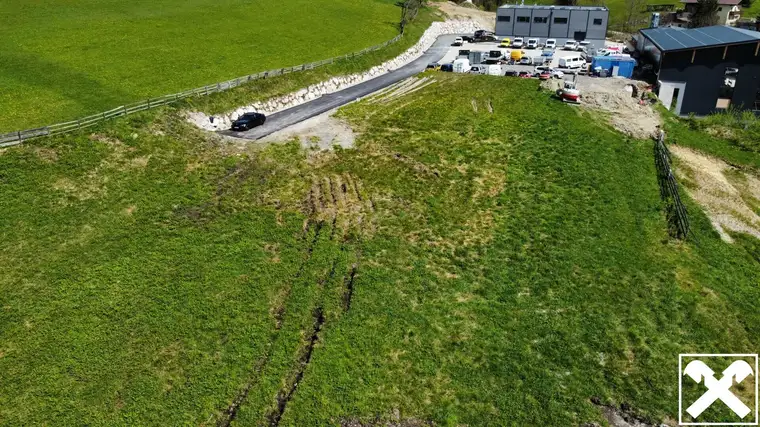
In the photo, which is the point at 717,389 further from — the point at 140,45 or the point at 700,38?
the point at 140,45

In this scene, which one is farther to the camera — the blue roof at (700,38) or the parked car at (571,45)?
the parked car at (571,45)

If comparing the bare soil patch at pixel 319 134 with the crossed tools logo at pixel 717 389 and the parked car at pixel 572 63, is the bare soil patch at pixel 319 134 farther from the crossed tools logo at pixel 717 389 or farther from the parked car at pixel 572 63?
the parked car at pixel 572 63

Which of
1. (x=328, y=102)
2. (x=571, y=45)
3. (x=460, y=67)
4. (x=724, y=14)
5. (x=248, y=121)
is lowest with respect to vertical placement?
(x=328, y=102)

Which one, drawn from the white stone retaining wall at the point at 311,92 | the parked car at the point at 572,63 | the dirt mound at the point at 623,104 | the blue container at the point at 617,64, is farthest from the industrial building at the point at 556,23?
the dirt mound at the point at 623,104

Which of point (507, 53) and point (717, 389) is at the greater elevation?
point (507, 53)

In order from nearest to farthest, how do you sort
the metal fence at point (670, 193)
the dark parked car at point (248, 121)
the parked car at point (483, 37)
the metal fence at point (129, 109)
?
the metal fence at point (670, 193), the metal fence at point (129, 109), the dark parked car at point (248, 121), the parked car at point (483, 37)

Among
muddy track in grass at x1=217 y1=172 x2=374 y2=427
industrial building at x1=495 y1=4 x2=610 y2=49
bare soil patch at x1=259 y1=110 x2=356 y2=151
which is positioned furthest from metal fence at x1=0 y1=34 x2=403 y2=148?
industrial building at x1=495 y1=4 x2=610 y2=49

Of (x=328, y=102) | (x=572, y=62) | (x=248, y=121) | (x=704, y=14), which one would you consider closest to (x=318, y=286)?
(x=248, y=121)
